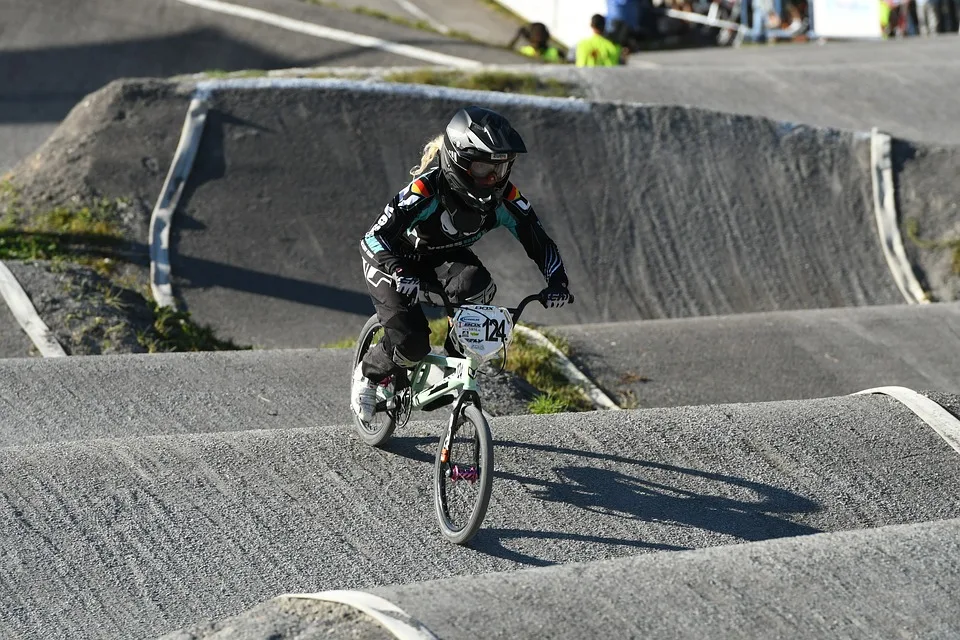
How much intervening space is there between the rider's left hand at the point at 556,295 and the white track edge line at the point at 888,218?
27.6ft

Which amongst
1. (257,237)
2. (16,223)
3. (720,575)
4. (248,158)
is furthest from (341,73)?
(720,575)

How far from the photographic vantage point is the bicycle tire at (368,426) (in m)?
6.45

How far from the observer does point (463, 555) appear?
5504 millimetres

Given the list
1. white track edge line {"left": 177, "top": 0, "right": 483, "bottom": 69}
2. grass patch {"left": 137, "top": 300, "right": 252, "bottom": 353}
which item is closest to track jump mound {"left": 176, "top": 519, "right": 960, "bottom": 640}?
grass patch {"left": 137, "top": 300, "right": 252, "bottom": 353}

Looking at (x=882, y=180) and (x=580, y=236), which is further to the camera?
(x=882, y=180)

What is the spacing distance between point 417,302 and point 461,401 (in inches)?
22.3

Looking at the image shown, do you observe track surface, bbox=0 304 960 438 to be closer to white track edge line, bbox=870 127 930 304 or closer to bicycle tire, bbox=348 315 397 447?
bicycle tire, bbox=348 315 397 447

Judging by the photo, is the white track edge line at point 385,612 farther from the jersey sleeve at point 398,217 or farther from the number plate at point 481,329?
the jersey sleeve at point 398,217

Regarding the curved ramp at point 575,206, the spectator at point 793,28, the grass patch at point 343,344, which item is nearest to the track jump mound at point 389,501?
the grass patch at point 343,344

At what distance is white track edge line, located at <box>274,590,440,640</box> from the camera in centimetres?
375

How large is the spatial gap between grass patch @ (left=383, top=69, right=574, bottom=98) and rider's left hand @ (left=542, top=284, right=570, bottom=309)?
918 cm

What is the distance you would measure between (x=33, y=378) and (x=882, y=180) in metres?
10.6

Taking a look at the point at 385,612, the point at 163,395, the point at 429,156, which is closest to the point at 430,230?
the point at 429,156

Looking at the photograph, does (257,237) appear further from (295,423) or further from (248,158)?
(295,423)
